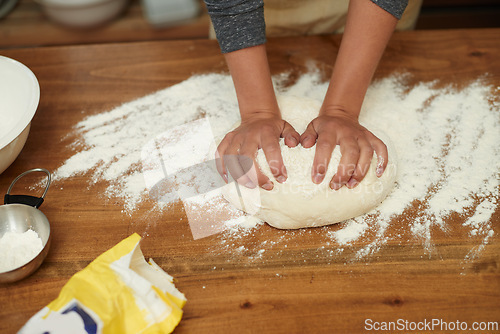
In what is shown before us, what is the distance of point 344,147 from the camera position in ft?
2.66

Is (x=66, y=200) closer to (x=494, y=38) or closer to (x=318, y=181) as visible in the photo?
(x=318, y=181)

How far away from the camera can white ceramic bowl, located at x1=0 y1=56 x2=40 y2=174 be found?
2.70 ft

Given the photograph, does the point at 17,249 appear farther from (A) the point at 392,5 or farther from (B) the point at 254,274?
(A) the point at 392,5

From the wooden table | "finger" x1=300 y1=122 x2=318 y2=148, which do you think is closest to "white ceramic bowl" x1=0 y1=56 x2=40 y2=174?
the wooden table

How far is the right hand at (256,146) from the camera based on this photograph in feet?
2.63

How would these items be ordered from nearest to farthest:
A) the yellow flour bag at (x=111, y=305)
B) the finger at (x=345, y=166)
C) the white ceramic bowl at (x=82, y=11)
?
1. the yellow flour bag at (x=111, y=305)
2. the finger at (x=345, y=166)
3. the white ceramic bowl at (x=82, y=11)

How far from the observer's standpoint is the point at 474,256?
782 mm

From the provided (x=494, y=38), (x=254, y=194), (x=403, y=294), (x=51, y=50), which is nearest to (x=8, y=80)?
(x=51, y=50)

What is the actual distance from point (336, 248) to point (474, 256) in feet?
0.83

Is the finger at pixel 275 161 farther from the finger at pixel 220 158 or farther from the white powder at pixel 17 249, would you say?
the white powder at pixel 17 249

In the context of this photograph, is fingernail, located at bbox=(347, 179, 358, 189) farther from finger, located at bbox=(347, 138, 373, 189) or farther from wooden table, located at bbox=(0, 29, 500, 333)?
wooden table, located at bbox=(0, 29, 500, 333)

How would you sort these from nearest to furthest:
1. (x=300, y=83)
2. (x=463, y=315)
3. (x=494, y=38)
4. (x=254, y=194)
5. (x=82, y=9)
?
(x=463, y=315) < (x=254, y=194) < (x=300, y=83) < (x=494, y=38) < (x=82, y=9)

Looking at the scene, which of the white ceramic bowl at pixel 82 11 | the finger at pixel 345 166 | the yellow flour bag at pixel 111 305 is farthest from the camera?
the white ceramic bowl at pixel 82 11

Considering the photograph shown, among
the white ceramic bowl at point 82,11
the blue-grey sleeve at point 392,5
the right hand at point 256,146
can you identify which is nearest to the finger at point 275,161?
the right hand at point 256,146
